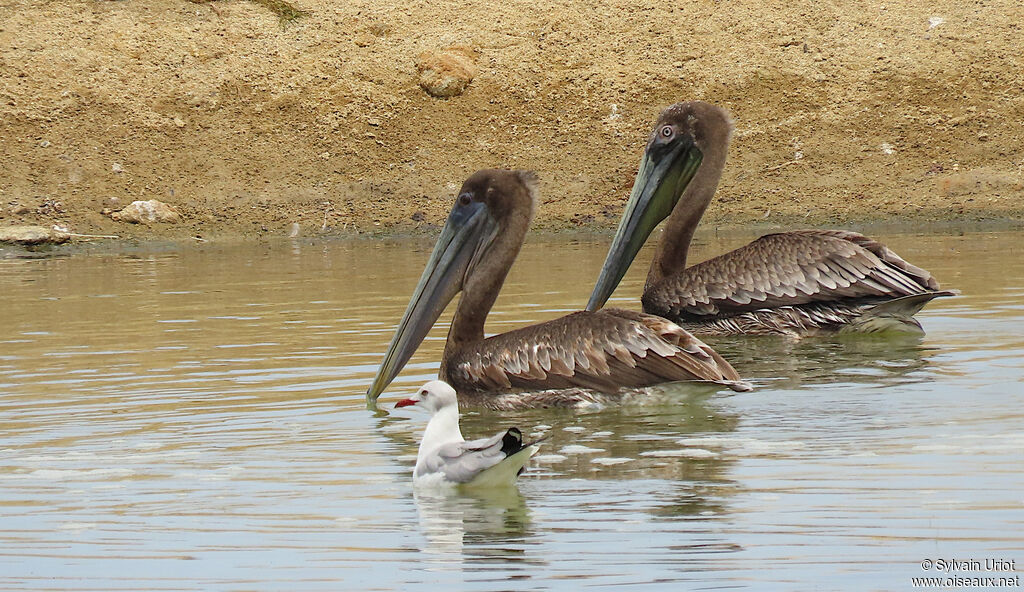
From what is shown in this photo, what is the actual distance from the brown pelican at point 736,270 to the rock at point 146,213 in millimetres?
10150

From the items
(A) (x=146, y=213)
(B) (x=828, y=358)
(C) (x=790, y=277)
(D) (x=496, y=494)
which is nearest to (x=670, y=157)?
(C) (x=790, y=277)

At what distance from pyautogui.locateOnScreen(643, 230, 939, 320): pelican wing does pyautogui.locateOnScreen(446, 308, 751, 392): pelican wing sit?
93.1 inches

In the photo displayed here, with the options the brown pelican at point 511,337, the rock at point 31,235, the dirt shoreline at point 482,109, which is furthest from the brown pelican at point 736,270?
the rock at point 31,235

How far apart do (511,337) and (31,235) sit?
12.0 m

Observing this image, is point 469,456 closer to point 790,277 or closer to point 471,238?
point 471,238

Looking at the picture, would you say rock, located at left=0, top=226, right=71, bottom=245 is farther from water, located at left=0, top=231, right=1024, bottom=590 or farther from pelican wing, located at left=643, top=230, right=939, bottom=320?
pelican wing, located at left=643, top=230, right=939, bottom=320

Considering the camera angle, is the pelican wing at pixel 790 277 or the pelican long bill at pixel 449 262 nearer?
the pelican long bill at pixel 449 262

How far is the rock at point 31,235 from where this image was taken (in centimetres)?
1806

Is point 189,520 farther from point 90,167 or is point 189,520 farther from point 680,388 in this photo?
point 90,167

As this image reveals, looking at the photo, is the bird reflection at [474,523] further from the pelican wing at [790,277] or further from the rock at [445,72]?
the rock at [445,72]

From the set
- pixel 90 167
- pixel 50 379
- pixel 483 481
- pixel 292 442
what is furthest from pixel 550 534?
pixel 90 167

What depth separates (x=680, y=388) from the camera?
719 centimetres

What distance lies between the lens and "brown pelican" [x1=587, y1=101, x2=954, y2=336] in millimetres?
9438

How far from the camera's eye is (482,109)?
21406 mm
